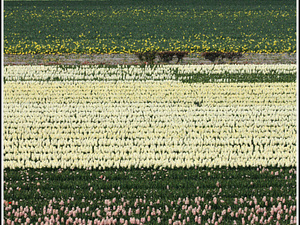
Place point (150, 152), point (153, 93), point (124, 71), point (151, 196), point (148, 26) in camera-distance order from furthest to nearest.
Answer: point (148, 26) < point (124, 71) < point (153, 93) < point (150, 152) < point (151, 196)

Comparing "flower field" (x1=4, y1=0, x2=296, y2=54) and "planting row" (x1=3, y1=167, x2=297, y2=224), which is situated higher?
"flower field" (x1=4, y1=0, x2=296, y2=54)

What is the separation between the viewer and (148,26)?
34406 millimetres

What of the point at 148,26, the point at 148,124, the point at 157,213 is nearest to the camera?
the point at 157,213

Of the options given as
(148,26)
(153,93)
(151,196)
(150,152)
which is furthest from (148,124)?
(148,26)

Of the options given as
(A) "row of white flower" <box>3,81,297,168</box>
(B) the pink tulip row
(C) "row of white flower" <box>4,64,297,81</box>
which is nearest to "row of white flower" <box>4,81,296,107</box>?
(A) "row of white flower" <box>3,81,297,168</box>

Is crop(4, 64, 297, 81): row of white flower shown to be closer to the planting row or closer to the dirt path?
the dirt path

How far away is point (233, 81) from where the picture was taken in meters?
15.8

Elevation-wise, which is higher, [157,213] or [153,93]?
[153,93]

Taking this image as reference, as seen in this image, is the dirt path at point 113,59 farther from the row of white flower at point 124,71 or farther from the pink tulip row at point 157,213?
the pink tulip row at point 157,213

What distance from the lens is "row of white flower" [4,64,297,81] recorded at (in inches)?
649

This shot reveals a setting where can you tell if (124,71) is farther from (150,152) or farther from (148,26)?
(148,26)

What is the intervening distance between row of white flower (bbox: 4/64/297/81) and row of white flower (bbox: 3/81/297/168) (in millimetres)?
1354

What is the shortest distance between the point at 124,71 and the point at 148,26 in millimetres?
17539

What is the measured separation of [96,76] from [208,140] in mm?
8547
